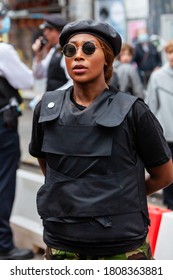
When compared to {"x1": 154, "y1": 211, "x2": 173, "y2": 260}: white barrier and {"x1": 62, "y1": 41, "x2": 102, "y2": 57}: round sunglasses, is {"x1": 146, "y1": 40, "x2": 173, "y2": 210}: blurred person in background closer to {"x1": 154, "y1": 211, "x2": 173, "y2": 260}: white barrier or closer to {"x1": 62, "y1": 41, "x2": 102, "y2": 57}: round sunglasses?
{"x1": 154, "y1": 211, "x2": 173, "y2": 260}: white barrier

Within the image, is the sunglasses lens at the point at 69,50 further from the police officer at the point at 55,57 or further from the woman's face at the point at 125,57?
the woman's face at the point at 125,57

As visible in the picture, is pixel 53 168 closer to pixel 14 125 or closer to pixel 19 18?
pixel 14 125

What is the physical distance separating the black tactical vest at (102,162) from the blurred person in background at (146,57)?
13438mm

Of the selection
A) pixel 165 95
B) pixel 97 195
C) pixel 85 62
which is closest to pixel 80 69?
pixel 85 62

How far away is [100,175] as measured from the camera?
308 centimetres

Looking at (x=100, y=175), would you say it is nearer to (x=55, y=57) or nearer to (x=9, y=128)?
(x=9, y=128)

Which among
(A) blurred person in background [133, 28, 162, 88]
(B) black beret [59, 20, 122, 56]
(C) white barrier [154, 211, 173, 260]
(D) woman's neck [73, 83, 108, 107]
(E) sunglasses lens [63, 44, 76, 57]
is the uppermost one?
(B) black beret [59, 20, 122, 56]

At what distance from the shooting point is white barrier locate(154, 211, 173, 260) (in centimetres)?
441

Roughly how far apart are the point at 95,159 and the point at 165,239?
1.53m

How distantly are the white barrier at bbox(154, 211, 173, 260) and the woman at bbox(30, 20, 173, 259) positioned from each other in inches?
48.0

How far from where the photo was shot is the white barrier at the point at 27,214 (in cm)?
615

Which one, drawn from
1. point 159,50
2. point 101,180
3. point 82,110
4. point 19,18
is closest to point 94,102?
point 82,110

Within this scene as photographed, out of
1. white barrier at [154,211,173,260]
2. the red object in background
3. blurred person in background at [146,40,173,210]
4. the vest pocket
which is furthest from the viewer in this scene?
blurred person in background at [146,40,173,210]

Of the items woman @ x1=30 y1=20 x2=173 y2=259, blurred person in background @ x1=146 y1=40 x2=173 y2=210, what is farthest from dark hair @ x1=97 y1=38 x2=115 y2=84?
blurred person in background @ x1=146 y1=40 x2=173 y2=210
